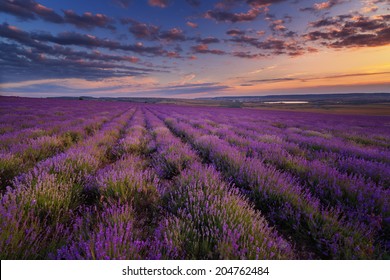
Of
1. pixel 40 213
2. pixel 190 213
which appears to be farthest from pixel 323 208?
pixel 40 213

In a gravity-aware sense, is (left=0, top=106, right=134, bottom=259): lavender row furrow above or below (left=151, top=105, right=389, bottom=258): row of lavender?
above

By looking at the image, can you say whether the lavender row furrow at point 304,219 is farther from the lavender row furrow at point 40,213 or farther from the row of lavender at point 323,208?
the lavender row furrow at point 40,213

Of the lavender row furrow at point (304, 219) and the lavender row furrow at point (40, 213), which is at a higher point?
the lavender row furrow at point (40, 213)

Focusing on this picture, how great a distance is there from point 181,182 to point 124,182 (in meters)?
0.87

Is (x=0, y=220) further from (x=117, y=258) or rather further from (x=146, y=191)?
(x=146, y=191)

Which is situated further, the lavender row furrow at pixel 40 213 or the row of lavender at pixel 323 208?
the row of lavender at pixel 323 208

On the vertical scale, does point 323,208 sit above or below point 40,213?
below

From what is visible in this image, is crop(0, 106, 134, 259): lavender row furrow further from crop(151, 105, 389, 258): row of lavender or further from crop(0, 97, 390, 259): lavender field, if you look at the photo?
crop(151, 105, 389, 258): row of lavender

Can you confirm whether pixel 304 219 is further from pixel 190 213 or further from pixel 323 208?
pixel 190 213

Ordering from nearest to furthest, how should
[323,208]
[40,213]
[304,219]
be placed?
[40,213]
[304,219]
[323,208]

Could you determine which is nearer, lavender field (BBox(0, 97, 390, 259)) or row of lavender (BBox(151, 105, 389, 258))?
lavender field (BBox(0, 97, 390, 259))

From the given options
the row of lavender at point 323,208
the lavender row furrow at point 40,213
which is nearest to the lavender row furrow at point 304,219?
the row of lavender at point 323,208

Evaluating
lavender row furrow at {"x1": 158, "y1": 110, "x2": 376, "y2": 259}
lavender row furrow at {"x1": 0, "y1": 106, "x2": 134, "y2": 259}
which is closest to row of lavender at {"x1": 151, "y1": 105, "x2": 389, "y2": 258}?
lavender row furrow at {"x1": 158, "y1": 110, "x2": 376, "y2": 259}

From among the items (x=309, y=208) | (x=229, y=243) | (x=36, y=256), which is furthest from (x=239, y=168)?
(x=36, y=256)
